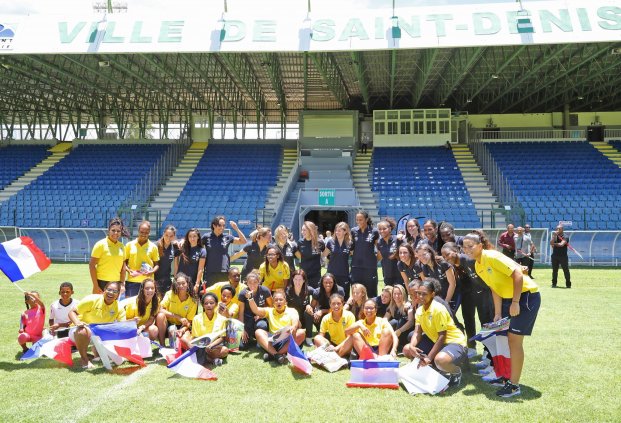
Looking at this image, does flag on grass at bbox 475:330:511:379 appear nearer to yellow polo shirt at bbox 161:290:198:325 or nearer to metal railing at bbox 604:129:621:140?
yellow polo shirt at bbox 161:290:198:325

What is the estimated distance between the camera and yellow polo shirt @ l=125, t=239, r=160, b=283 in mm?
7657

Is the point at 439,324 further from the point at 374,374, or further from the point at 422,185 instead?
the point at 422,185

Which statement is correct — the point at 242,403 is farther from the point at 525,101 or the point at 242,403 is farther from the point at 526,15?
the point at 525,101

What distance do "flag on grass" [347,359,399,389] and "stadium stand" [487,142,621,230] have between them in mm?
17413

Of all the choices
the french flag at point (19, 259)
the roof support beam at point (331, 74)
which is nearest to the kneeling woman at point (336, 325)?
Result: the french flag at point (19, 259)

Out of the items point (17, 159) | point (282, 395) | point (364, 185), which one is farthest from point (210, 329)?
point (17, 159)

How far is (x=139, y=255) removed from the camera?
772 cm

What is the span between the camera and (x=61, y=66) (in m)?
24.1

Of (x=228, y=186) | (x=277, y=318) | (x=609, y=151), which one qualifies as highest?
(x=609, y=151)

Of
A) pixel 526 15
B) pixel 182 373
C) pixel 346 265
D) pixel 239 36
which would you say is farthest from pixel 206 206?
pixel 182 373

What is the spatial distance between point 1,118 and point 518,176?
3321cm

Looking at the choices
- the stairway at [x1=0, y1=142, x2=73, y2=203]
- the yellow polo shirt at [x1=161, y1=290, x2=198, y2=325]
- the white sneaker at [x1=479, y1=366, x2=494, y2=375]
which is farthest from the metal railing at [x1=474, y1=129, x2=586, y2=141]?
the yellow polo shirt at [x1=161, y1=290, x2=198, y2=325]

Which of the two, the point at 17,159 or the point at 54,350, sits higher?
the point at 17,159

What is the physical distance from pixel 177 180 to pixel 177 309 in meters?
22.1
